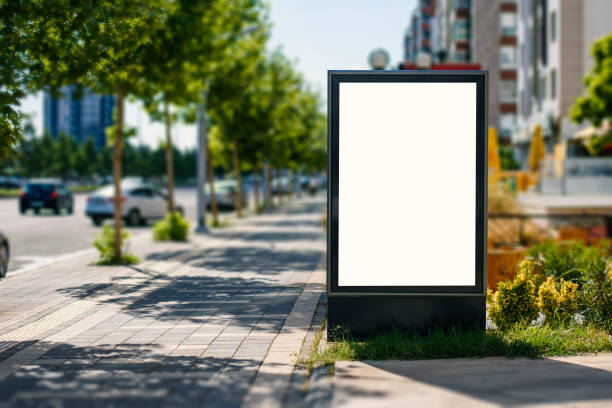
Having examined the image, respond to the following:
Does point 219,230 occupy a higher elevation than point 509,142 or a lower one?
lower

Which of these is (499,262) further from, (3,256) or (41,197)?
(41,197)

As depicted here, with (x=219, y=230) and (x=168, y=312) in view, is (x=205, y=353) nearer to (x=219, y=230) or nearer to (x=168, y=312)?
(x=168, y=312)

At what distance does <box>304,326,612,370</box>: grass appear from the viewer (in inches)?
232

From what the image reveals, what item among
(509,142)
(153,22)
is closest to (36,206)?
(153,22)

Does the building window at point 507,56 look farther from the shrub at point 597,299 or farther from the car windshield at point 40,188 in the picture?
the shrub at point 597,299

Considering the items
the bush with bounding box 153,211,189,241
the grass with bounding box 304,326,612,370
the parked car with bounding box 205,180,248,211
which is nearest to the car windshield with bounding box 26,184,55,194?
the parked car with bounding box 205,180,248,211

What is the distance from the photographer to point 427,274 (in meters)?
6.37

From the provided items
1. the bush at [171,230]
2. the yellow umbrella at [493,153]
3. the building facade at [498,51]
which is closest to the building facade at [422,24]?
the building facade at [498,51]

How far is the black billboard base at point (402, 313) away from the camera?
6.37 meters

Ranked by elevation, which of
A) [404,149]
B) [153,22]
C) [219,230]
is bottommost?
[219,230]

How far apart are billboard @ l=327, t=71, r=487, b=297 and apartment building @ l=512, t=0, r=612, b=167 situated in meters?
37.1

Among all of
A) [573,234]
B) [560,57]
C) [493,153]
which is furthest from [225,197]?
[573,234]

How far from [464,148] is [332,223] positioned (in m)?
1.31

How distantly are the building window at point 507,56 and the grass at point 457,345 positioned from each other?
6686 cm
